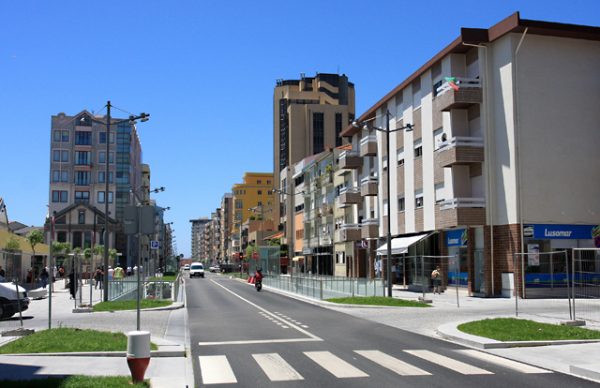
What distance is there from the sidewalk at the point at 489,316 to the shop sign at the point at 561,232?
3.77 metres

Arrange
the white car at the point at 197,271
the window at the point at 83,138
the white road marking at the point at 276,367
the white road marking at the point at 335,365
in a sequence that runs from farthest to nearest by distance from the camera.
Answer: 1. the window at the point at 83,138
2. the white car at the point at 197,271
3. the white road marking at the point at 335,365
4. the white road marking at the point at 276,367

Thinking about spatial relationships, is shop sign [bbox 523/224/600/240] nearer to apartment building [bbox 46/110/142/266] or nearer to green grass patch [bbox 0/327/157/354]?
green grass patch [bbox 0/327/157/354]

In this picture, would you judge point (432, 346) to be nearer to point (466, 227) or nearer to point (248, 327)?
point (248, 327)

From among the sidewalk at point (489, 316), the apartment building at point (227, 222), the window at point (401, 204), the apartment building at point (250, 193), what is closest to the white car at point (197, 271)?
the window at point (401, 204)

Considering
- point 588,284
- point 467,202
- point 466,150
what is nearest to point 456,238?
point 467,202

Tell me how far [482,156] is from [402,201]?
1273cm

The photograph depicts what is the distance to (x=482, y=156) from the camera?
35.1m

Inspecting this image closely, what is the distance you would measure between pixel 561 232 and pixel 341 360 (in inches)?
952

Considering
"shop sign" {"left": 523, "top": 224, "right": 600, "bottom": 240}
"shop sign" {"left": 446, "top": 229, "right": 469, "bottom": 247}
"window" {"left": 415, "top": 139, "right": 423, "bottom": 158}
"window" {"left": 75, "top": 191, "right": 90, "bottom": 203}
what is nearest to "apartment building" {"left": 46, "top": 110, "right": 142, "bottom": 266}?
"window" {"left": 75, "top": 191, "right": 90, "bottom": 203}

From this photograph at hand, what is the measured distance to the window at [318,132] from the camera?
394 feet

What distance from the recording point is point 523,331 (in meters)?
15.8

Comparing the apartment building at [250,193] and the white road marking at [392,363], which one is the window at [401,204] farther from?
the apartment building at [250,193]

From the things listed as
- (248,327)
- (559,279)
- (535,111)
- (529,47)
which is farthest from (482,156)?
(248,327)

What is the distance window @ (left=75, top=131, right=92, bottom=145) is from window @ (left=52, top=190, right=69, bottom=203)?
895 centimetres
